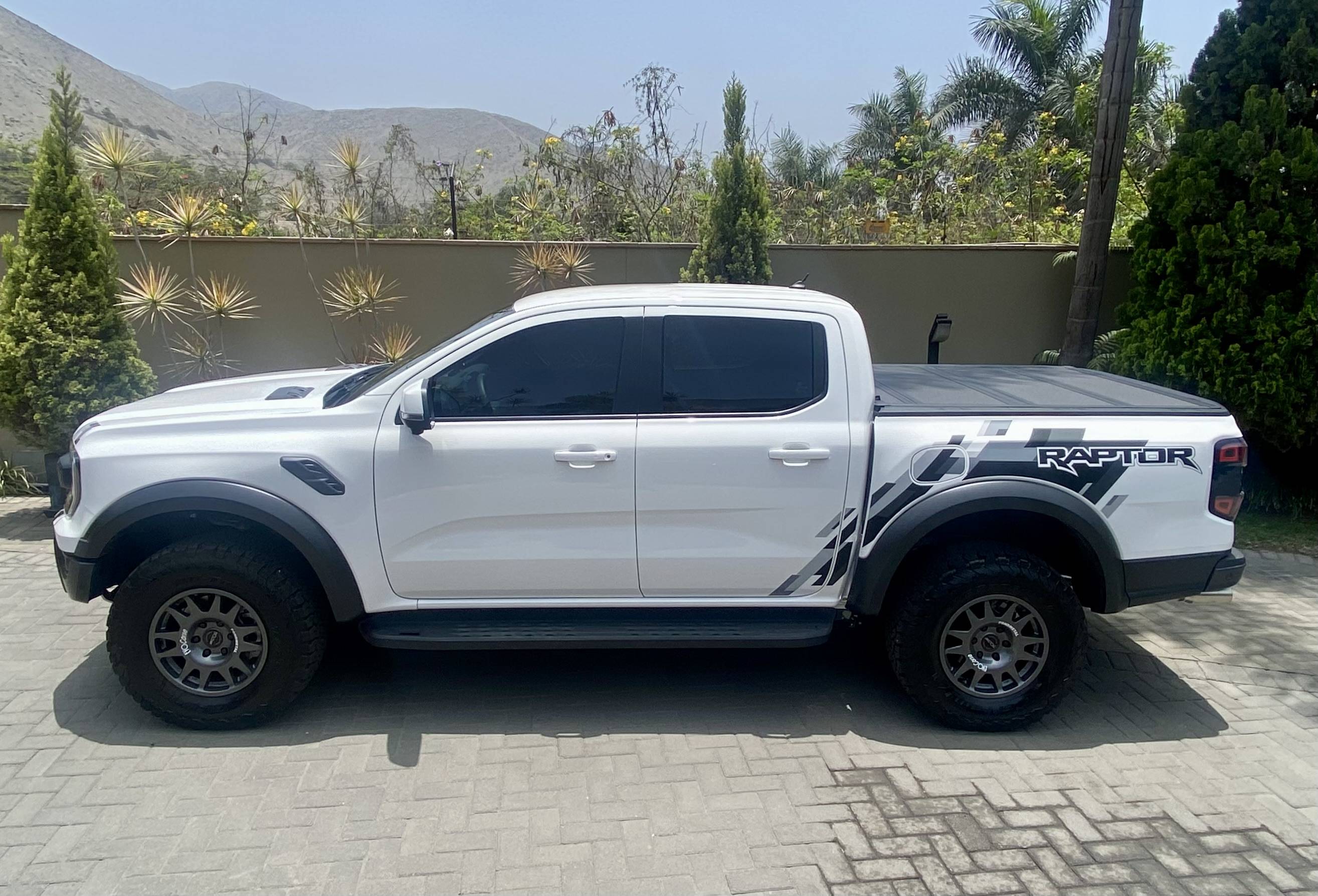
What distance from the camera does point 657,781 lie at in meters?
3.56

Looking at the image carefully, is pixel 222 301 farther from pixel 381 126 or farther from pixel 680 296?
pixel 381 126

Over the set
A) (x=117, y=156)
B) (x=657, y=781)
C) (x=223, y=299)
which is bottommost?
(x=657, y=781)

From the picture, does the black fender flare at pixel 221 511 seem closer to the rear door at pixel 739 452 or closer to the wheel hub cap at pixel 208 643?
the wheel hub cap at pixel 208 643

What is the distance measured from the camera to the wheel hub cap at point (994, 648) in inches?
154

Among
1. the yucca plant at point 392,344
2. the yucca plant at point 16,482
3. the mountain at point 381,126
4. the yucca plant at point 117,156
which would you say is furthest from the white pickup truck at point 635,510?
the mountain at point 381,126

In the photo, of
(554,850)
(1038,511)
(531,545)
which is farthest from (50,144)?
(1038,511)

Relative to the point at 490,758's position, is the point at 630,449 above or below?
above

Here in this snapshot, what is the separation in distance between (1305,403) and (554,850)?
6283 mm

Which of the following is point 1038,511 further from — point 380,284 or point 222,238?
point 222,238

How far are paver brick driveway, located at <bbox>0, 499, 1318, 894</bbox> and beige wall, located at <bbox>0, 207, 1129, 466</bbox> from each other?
3772 mm

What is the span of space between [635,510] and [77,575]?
232 centimetres

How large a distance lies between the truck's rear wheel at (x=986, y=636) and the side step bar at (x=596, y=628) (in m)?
0.39

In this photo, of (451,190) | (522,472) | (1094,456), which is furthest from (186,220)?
(1094,456)

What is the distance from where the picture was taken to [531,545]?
381cm
